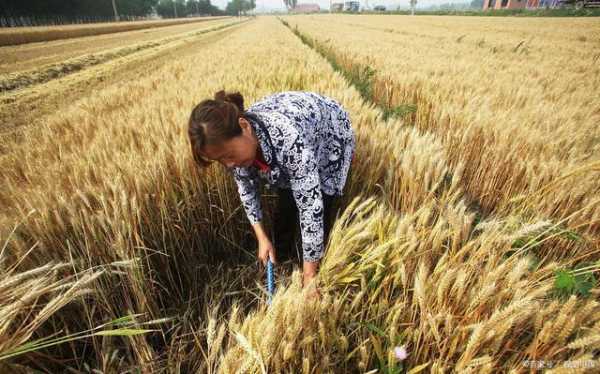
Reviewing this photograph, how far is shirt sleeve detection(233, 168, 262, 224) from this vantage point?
5.15ft

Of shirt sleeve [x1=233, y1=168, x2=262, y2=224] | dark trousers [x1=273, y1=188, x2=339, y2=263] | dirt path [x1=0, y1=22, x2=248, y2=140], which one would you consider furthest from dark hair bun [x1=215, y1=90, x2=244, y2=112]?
dirt path [x1=0, y1=22, x2=248, y2=140]

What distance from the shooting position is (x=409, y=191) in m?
1.64

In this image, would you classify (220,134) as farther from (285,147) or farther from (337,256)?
(337,256)

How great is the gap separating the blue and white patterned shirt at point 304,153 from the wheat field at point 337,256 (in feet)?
0.64

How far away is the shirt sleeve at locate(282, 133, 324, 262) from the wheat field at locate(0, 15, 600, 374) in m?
0.15

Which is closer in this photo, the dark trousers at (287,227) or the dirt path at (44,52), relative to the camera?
the dark trousers at (287,227)

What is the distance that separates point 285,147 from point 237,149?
23cm

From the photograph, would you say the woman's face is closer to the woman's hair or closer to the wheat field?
the woman's hair

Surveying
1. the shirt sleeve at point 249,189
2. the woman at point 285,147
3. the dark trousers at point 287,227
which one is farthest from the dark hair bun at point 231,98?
the dark trousers at point 287,227

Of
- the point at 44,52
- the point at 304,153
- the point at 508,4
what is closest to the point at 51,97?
the point at 304,153

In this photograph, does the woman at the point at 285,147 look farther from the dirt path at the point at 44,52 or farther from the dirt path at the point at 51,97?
the dirt path at the point at 44,52

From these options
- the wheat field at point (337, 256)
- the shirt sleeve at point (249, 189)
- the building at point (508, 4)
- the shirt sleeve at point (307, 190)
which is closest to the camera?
the wheat field at point (337, 256)

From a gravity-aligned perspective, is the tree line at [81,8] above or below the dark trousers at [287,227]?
above

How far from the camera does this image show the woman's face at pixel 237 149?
1221 mm
